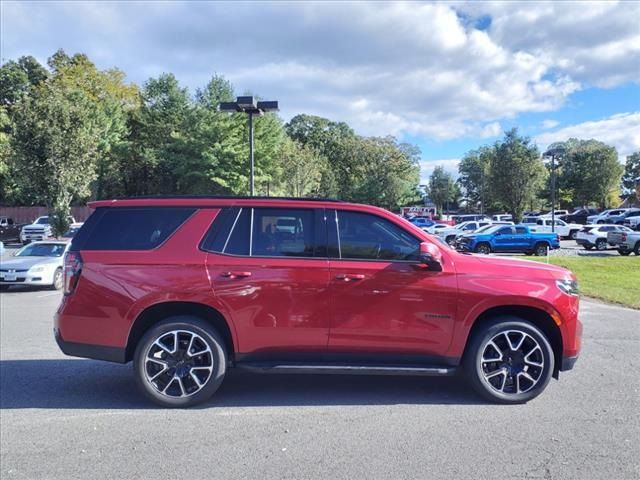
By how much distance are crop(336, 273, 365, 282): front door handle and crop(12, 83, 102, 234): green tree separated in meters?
18.7

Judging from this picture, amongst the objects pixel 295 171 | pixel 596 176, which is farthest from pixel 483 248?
pixel 596 176

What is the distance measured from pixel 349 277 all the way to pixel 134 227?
6.76ft

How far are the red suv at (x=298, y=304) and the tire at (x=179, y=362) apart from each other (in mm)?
11

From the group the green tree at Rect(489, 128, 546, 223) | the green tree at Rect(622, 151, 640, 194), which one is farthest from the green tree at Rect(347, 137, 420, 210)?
the green tree at Rect(622, 151, 640, 194)

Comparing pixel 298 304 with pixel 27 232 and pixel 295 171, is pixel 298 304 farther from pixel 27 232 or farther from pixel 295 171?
pixel 27 232

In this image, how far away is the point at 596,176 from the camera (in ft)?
215

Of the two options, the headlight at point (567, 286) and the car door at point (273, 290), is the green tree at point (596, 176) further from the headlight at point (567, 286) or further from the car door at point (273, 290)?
the car door at point (273, 290)

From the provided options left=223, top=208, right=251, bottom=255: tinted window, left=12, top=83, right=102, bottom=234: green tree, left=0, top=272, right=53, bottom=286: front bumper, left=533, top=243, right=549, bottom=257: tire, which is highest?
left=12, top=83, right=102, bottom=234: green tree

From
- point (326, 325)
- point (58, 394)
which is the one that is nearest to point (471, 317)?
point (326, 325)

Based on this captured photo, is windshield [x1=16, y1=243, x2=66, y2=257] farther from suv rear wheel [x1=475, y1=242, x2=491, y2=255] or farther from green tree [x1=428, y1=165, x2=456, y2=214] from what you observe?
green tree [x1=428, y1=165, x2=456, y2=214]

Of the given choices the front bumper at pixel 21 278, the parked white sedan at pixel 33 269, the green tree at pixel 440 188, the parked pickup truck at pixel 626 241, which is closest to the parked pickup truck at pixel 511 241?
the parked pickup truck at pixel 626 241

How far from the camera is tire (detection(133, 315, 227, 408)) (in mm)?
4277

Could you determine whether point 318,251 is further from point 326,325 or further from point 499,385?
point 499,385

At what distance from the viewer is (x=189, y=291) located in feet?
13.9
